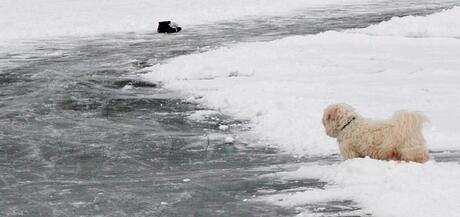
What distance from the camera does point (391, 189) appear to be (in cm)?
741

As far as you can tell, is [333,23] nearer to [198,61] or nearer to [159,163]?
[198,61]

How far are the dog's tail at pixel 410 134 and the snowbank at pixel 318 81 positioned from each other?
6.86ft

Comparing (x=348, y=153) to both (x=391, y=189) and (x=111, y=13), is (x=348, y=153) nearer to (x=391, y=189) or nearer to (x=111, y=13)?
(x=391, y=189)

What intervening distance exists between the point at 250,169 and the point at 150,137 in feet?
8.56

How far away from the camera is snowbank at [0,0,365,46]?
Answer: 27.9 m

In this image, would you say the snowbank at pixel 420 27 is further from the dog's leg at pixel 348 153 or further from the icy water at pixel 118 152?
the dog's leg at pixel 348 153

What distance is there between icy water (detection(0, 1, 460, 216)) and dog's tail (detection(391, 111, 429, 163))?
3.50 feet

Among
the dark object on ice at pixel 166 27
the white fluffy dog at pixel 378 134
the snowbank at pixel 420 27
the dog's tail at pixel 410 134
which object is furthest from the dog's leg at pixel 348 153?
the dark object on ice at pixel 166 27

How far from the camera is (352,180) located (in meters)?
8.00

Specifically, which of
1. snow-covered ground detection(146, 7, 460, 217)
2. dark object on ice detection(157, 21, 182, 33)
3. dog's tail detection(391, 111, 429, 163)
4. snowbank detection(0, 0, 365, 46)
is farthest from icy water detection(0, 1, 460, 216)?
snowbank detection(0, 0, 365, 46)

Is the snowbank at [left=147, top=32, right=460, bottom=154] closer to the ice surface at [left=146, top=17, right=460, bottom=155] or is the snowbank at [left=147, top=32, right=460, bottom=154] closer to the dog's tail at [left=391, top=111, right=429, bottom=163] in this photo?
the ice surface at [left=146, top=17, right=460, bottom=155]

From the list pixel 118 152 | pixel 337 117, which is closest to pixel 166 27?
pixel 118 152

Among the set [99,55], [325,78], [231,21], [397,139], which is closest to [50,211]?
[397,139]

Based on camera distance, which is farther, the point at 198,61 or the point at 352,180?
the point at 198,61
